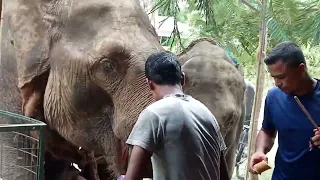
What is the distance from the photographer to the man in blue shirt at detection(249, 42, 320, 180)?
2.54 metres

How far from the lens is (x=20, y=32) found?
3098 millimetres

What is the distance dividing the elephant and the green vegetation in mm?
801

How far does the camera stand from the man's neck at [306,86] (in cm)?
→ 257

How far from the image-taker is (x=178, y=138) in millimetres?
2115

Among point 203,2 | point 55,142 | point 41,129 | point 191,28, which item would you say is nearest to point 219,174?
point 41,129

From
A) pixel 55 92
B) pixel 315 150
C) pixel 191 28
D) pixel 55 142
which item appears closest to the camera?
pixel 315 150

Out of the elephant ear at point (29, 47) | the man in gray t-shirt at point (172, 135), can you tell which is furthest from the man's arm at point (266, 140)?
the elephant ear at point (29, 47)

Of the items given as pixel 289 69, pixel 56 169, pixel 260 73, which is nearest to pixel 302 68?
pixel 289 69

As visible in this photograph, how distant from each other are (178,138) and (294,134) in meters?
0.74

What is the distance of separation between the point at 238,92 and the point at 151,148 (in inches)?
63.3

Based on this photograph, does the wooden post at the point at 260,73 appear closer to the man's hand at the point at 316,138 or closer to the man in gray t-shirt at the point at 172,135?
the man's hand at the point at 316,138

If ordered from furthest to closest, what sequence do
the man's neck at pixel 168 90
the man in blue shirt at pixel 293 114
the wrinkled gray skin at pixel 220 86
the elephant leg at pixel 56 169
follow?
the elephant leg at pixel 56 169 → the wrinkled gray skin at pixel 220 86 → the man in blue shirt at pixel 293 114 → the man's neck at pixel 168 90

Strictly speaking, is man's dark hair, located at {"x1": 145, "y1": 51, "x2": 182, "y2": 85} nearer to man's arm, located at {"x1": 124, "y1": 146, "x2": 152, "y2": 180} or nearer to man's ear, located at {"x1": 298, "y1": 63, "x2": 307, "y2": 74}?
man's arm, located at {"x1": 124, "y1": 146, "x2": 152, "y2": 180}

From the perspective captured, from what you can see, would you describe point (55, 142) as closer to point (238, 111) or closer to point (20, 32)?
point (20, 32)
